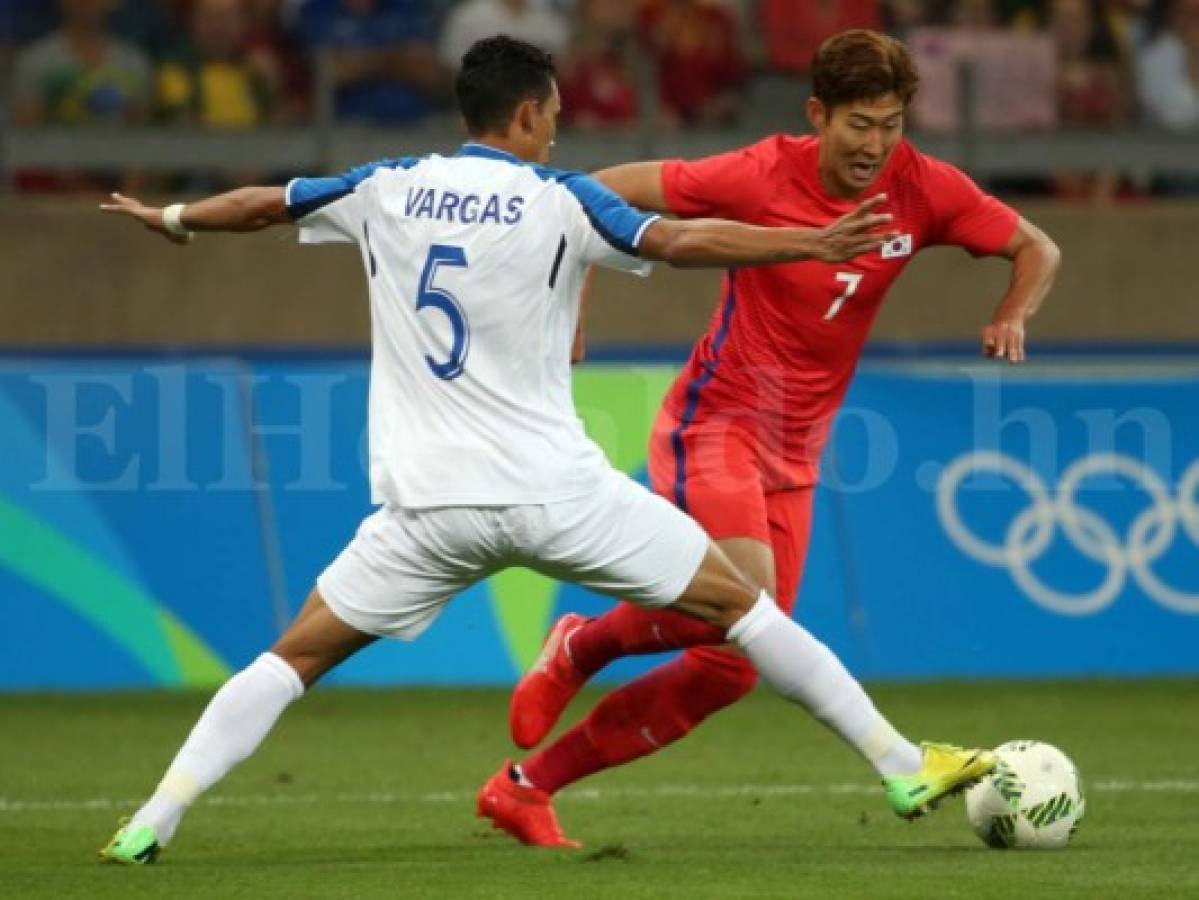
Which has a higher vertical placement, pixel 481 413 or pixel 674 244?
pixel 674 244

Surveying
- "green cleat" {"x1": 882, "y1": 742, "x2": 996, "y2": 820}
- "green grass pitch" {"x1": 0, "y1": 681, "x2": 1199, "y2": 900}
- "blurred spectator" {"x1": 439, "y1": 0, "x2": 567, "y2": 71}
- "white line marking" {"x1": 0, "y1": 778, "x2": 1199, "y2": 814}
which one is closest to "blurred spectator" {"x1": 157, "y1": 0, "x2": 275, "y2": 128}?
Answer: "blurred spectator" {"x1": 439, "y1": 0, "x2": 567, "y2": 71}

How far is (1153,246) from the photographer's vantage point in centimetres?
1566

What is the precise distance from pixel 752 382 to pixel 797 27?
7.19m

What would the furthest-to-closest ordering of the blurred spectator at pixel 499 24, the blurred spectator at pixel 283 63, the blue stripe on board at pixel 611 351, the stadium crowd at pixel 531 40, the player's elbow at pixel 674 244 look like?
the blurred spectator at pixel 499 24 → the blurred spectator at pixel 283 63 → the stadium crowd at pixel 531 40 → the blue stripe on board at pixel 611 351 → the player's elbow at pixel 674 244

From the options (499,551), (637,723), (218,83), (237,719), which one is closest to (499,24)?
(218,83)

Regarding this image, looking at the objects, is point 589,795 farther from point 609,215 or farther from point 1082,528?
point 1082,528

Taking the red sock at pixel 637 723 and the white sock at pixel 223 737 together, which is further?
the red sock at pixel 637 723

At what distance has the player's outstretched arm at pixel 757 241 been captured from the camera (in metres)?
6.71

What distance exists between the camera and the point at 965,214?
8.15 metres

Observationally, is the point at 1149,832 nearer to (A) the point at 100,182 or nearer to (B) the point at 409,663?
(B) the point at 409,663

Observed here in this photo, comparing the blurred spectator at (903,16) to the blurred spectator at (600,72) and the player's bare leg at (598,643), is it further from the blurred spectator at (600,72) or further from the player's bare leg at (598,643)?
the player's bare leg at (598,643)

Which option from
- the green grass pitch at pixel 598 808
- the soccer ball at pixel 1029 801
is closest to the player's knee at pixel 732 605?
the green grass pitch at pixel 598 808

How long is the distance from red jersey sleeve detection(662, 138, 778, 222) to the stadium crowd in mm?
6922

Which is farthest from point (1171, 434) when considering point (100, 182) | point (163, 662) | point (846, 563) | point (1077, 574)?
point (100, 182)
